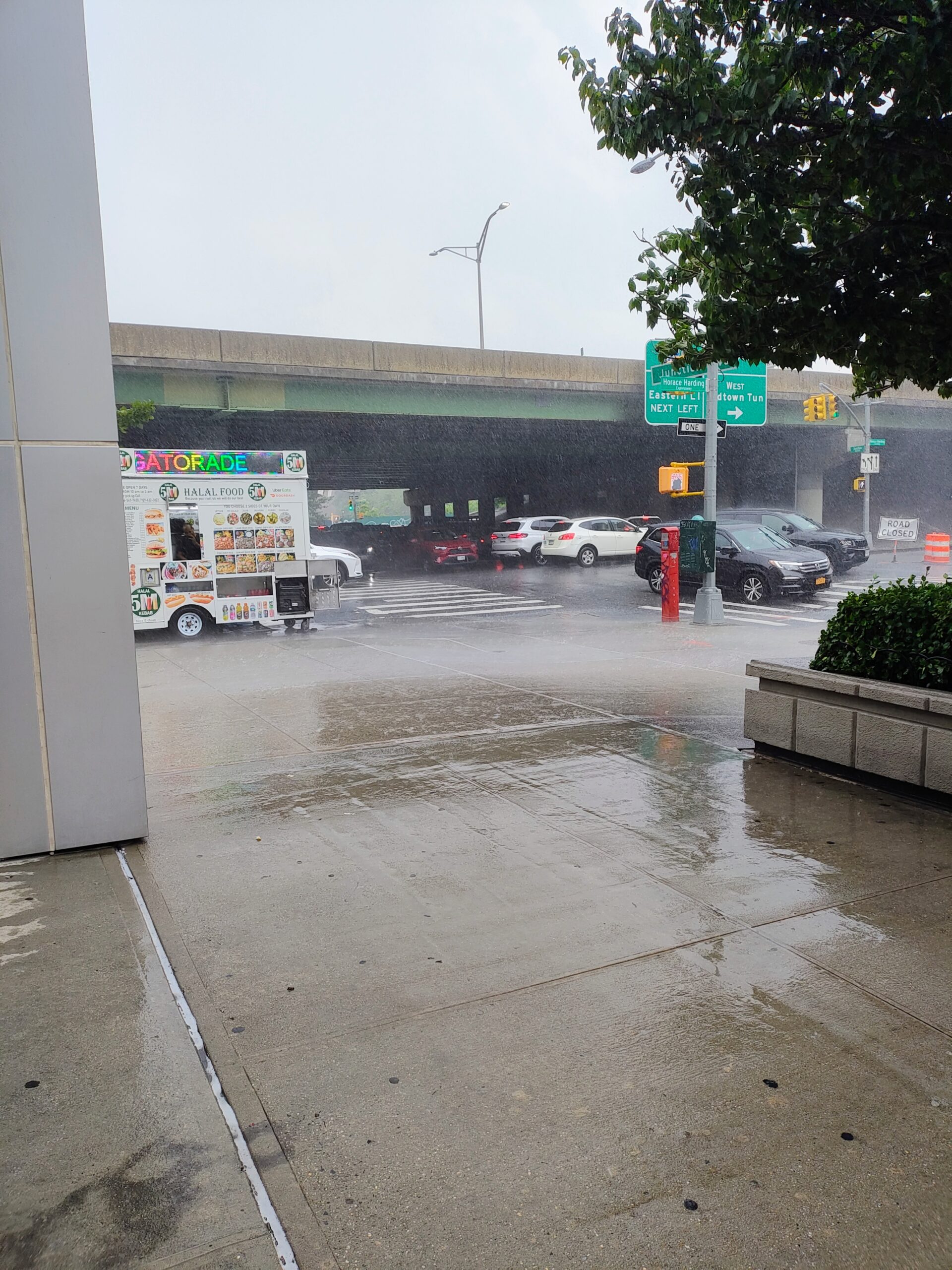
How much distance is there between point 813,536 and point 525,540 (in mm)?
10524

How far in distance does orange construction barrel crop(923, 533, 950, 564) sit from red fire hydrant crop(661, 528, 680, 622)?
34.2 feet

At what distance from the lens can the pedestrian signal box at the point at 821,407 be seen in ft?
99.3

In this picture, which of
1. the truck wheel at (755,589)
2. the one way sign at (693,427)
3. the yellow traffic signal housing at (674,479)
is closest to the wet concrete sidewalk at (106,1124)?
the yellow traffic signal housing at (674,479)

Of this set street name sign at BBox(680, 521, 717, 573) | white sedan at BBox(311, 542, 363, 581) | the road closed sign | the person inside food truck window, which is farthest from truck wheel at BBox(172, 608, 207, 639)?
the road closed sign

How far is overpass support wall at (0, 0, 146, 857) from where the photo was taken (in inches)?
187

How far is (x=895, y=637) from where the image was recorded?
19.9 feet

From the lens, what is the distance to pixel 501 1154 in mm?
2656

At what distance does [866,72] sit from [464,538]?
31.0 meters

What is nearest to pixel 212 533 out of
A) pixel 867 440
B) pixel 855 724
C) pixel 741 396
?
pixel 741 396

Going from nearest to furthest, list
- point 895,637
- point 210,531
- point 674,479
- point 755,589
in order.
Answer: point 895,637
point 210,531
point 674,479
point 755,589

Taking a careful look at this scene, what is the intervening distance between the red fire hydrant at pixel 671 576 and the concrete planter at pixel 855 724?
9564mm

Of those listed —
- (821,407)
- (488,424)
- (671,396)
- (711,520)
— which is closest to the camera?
(711,520)

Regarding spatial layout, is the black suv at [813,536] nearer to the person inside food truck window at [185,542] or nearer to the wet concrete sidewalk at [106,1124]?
the person inside food truck window at [185,542]

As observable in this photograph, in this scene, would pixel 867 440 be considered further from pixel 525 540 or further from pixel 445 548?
pixel 445 548
